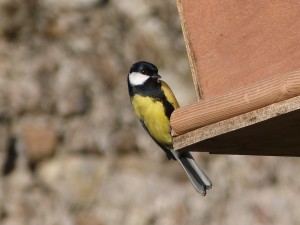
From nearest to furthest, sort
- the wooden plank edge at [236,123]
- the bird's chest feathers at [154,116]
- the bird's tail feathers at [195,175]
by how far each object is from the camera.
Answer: the wooden plank edge at [236,123]
the bird's tail feathers at [195,175]
the bird's chest feathers at [154,116]

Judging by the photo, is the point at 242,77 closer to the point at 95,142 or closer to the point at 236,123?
the point at 236,123

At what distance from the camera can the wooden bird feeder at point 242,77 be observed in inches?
92.0

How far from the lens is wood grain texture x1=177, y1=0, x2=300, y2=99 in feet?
8.64

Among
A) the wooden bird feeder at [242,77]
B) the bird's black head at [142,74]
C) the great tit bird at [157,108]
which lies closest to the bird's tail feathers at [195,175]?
the great tit bird at [157,108]

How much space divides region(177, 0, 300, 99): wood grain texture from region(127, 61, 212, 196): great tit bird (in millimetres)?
946

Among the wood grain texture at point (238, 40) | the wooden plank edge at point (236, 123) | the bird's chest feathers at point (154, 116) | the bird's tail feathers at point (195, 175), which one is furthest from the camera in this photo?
the bird's chest feathers at point (154, 116)

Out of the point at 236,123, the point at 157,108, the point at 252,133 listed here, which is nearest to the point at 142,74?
the point at 157,108

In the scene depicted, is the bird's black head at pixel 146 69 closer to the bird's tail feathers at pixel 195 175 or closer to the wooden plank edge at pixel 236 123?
the bird's tail feathers at pixel 195 175

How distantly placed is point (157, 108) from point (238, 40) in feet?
3.78

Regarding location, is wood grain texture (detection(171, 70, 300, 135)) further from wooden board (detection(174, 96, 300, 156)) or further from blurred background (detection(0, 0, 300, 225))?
blurred background (detection(0, 0, 300, 225))

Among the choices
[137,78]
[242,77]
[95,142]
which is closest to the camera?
[242,77]

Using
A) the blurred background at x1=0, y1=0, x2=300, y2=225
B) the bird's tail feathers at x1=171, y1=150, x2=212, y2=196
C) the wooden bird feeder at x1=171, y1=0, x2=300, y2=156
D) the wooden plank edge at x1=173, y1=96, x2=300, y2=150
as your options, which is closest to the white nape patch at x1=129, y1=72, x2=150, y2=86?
the bird's tail feathers at x1=171, y1=150, x2=212, y2=196

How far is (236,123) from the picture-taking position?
7.79 feet

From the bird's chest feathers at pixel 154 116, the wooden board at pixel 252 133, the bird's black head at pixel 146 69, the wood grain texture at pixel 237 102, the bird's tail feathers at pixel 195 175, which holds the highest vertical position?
the wood grain texture at pixel 237 102
